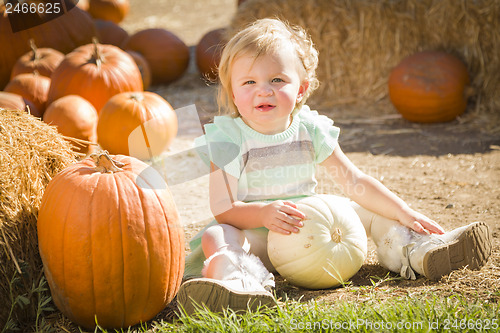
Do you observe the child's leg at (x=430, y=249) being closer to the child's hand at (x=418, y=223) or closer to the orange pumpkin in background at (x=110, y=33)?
the child's hand at (x=418, y=223)

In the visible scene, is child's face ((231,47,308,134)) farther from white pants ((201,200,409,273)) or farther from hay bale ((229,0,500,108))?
hay bale ((229,0,500,108))

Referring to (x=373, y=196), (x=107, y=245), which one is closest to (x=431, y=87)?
(x=373, y=196)

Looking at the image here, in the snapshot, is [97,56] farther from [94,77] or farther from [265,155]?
[265,155]

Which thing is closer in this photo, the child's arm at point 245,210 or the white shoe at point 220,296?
the white shoe at point 220,296

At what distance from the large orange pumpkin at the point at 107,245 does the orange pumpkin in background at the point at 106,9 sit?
7.12 m

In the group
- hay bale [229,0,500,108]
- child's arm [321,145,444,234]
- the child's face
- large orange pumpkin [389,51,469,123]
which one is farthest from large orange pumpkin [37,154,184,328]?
large orange pumpkin [389,51,469,123]

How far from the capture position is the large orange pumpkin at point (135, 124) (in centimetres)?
490

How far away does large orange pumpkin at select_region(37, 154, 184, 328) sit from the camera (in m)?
2.30

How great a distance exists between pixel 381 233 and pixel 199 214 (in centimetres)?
148

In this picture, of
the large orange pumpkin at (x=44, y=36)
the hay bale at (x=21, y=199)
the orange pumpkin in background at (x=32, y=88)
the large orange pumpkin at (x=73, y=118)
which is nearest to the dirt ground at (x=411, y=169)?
the large orange pumpkin at (x=73, y=118)

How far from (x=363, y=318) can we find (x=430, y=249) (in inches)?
25.2

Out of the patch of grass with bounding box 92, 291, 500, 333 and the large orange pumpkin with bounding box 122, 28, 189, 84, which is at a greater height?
the large orange pumpkin with bounding box 122, 28, 189, 84

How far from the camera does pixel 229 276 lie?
2.44m

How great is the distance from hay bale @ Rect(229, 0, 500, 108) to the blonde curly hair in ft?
10.6
